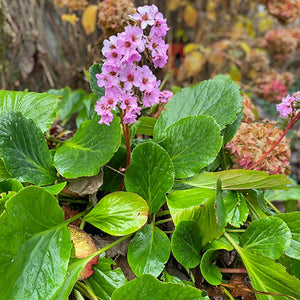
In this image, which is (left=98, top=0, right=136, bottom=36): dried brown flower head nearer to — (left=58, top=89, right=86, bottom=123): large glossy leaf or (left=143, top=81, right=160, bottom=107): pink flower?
(left=58, top=89, right=86, bottom=123): large glossy leaf

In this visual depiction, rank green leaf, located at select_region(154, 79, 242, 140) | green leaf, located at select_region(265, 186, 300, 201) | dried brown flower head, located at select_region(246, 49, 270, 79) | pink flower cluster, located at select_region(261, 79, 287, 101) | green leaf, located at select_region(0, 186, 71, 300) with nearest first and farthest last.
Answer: green leaf, located at select_region(0, 186, 71, 300) → green leaf, located at select_region(154, 79, 242, 140) → green leaf, located at select_region(265, 186, 300, 201) → pink flower cluster, located at select_region(261, 79, 287, 101) → dried brown flower head, located at select_region(246, 49, 270, 79)

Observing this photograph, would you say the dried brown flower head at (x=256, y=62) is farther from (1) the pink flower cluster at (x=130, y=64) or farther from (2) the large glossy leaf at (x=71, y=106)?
(1) the pink flower cluster at (x=130, y=64)

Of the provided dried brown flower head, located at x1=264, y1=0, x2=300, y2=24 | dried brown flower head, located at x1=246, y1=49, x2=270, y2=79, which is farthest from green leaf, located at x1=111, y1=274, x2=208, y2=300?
dried brown flower head, located at x1=246, y1=49, x2=270, y2=79

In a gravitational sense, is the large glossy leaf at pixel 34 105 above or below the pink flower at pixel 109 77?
below

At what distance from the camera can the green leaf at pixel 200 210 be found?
20.4 inches

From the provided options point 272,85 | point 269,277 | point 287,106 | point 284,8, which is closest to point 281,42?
point 284,8

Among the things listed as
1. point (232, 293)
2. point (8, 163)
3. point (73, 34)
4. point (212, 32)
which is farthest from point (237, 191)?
point (212, 32)

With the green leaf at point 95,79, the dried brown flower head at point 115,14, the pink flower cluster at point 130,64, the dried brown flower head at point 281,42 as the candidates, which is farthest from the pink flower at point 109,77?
the dried brown flower head at point 281,42

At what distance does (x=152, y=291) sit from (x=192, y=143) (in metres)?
0.26

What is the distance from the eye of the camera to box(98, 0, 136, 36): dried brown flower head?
0.95 meters

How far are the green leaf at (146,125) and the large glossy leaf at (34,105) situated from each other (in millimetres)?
174

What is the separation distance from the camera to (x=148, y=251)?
20.6 inches

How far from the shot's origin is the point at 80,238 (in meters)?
0.53

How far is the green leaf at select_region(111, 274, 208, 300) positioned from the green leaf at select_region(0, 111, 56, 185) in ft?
0.78
